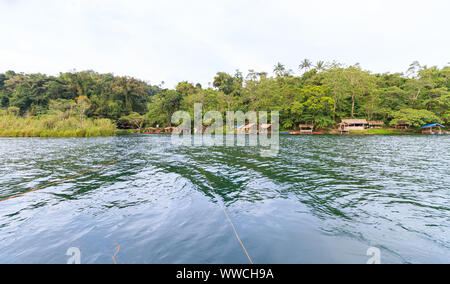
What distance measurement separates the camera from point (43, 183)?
8.27m

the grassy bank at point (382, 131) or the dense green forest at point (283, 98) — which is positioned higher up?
the dense green forest at point (283, 98)

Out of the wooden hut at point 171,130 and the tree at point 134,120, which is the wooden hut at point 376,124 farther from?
the tree at point 134,120

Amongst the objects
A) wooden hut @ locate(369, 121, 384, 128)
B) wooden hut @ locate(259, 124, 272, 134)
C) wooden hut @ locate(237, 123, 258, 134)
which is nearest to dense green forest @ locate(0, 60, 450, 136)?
wooden hut @ locate(369, 121, 384, 128)

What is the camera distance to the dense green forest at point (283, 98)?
49250 mm

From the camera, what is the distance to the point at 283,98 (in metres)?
55.0

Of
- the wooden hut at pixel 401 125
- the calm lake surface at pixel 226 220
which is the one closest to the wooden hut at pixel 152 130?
the calm lake surface at pixel 226 220

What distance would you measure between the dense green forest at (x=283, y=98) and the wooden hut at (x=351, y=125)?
3.42 m

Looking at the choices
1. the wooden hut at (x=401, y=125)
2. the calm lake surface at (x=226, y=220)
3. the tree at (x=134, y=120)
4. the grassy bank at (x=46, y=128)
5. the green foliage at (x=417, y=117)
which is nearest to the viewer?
the calm lake surface at (x=226, y=220)

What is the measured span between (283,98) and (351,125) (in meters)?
17.9

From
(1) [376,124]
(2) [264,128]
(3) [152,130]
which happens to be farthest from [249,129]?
(1) [376,124]

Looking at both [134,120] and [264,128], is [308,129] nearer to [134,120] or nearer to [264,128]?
[264,128]

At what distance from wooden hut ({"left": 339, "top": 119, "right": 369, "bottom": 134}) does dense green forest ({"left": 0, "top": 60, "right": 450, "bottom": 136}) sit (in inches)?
135
